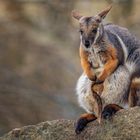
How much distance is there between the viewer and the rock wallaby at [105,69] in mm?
9227

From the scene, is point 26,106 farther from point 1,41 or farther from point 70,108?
point 1,41

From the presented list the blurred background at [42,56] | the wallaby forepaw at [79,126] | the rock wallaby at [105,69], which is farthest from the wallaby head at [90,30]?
the blurred background at [42,56]

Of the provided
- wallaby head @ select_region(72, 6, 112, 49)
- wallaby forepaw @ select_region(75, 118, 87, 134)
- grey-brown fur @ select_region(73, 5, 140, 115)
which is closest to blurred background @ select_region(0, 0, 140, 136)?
grey-brown fur @ select_region(73, 5, 140, 115)

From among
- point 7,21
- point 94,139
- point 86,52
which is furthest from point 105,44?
point 7,21

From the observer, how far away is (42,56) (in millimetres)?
21594

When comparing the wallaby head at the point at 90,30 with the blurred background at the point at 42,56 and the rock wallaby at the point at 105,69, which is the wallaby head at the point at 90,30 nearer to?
the rock wallaby at the point at 105,69

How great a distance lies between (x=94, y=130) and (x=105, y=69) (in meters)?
0.69

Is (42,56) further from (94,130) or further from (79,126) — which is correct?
(94,130)

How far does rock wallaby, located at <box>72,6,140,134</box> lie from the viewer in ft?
30.3

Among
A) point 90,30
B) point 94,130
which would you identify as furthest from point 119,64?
point 94,130

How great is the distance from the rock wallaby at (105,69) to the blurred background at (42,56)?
7984 mm

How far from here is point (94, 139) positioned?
906 centimetres

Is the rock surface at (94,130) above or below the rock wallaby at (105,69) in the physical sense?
below

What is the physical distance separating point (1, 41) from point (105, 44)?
13087mm
